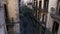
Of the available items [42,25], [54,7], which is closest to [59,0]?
[54,7]

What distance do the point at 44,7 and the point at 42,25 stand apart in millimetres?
1329

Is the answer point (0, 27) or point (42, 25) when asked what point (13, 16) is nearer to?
point (42, 25)

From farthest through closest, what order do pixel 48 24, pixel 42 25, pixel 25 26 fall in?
pixel 25 26 < pixel 42 25 < pixel 48 24

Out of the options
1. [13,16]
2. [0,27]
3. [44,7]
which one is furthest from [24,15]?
[0,27]

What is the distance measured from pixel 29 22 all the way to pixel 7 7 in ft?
17.0

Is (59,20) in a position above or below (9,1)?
below

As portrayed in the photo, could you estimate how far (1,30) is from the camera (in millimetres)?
2439

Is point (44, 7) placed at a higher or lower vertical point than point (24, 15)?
higher

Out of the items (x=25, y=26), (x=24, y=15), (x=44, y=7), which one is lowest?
(x=25, y=26)

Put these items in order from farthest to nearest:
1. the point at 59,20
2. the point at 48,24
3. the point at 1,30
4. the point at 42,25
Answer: the point at 42,25
the point at 48,24
the point at 59,20
the point at 1,30

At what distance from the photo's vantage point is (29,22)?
1246 centimetres

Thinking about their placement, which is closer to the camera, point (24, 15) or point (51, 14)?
point (51, 14)

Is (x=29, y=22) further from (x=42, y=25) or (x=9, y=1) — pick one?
(x=9, y=1)

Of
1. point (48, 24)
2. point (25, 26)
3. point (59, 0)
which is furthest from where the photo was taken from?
point (25, 26)
